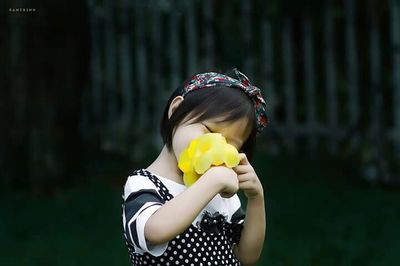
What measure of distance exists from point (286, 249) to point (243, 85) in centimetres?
258

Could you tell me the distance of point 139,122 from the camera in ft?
28.2

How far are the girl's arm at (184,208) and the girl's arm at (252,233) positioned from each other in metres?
0.33

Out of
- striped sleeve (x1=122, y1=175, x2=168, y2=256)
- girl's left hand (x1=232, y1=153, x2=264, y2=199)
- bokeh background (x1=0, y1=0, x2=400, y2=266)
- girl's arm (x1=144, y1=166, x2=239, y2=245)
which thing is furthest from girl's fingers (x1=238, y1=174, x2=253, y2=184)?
bokeh background (x1=0, y1=0, x2=400, y2=266)

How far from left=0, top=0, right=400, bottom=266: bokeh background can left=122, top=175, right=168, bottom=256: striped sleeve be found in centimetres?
294

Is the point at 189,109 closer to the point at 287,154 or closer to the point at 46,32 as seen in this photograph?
the point at 46,32

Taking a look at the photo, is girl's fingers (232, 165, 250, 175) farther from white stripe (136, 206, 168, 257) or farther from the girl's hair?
white stripe (136, 206, 168, 257)

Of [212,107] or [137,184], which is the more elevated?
[212,107]

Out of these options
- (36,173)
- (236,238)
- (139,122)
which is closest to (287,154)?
(139,122)

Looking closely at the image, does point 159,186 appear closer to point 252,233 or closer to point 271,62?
point 252,233

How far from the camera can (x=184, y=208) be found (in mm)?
2543

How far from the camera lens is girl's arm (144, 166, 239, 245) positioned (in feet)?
8.35

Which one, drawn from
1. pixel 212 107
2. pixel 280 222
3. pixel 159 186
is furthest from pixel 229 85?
pixel 280 222

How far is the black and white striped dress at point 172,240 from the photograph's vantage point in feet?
8.68

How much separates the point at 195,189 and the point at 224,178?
0.09 meters
